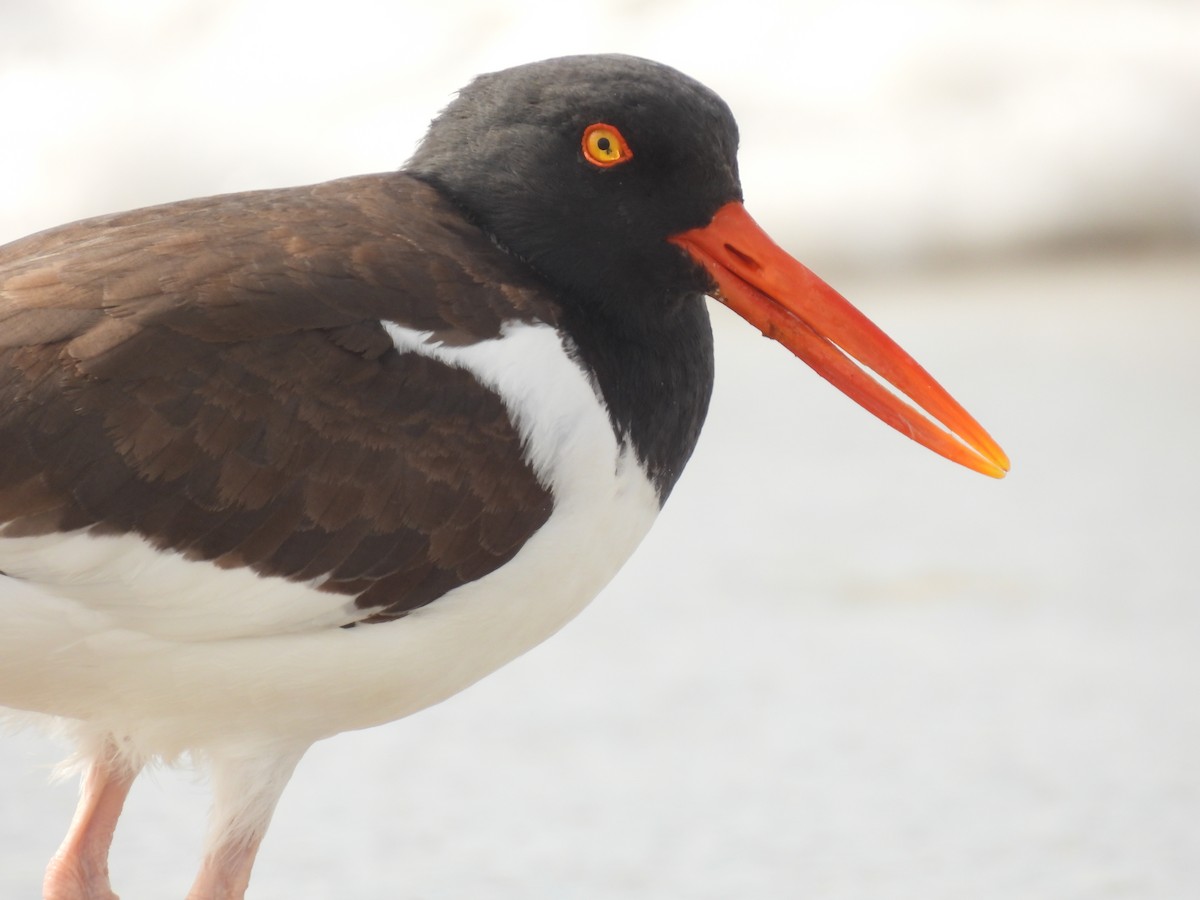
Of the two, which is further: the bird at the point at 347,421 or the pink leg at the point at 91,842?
the pink leg at the point at 91,842

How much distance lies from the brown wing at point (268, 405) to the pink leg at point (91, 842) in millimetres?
571

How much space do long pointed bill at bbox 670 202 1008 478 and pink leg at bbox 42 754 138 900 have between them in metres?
1.18

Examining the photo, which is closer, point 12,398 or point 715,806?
point 12,398

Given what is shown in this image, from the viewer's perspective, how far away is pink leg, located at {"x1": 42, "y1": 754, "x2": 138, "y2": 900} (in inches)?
100

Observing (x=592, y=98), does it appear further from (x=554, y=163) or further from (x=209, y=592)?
(x=209, y=592)

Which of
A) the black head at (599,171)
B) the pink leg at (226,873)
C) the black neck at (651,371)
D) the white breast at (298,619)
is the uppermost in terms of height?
the black head at (599,171)

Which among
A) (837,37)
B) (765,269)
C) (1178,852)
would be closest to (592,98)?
(765,269)

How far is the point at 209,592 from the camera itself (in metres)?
2.19

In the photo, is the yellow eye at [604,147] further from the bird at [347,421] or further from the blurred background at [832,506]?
the blurred background at [832,506]

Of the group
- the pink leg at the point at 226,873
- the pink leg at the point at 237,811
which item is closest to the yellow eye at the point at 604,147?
the pink leg at the point at 237,811

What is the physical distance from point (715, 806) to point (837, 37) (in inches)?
249

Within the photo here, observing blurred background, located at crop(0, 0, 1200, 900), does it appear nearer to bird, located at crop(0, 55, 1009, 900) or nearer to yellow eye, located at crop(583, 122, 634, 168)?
bird, located at crop(0, 55, 1009, 900)

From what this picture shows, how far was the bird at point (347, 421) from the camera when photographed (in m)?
2.15

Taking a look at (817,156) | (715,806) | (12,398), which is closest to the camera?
(12,398)
